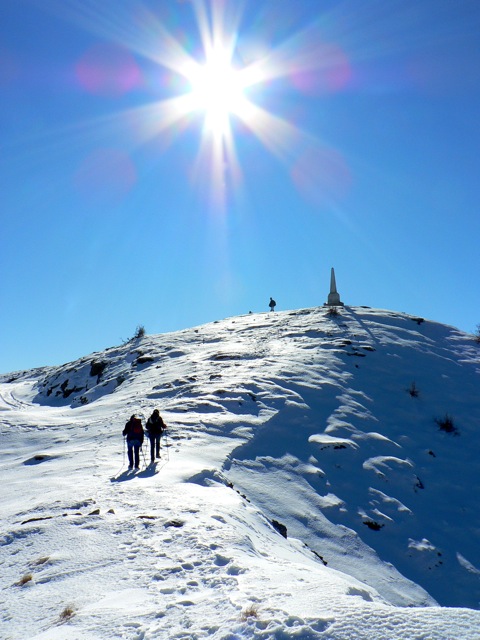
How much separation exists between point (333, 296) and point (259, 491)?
2349cm

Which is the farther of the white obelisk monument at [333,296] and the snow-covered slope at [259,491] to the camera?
the white obelisk monument at [333,296]

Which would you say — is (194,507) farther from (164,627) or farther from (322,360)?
(322,360)

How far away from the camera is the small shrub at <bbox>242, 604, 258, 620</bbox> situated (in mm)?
4324

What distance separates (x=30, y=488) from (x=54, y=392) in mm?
18840

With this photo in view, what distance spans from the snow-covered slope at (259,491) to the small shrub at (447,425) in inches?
3.0

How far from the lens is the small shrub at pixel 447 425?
18.5m

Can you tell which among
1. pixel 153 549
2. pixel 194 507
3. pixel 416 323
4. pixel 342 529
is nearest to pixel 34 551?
pixel 153 549

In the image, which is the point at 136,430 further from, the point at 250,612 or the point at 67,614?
the point at 250,612

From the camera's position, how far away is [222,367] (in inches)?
913

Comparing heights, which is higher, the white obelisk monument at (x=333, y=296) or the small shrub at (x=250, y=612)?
the white obelisk monument at (x=333, y=296)

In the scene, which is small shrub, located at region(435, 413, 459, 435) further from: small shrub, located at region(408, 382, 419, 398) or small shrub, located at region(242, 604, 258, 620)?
small shrub, located at region(242, 604, 258, 620)

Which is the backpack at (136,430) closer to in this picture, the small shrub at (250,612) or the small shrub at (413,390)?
the small shrub at (250,612)

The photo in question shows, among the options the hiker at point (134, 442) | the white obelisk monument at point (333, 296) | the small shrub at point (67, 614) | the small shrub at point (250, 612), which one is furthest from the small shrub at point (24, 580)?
the white obelisk monument at point (333, 296)

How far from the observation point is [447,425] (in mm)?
18688
